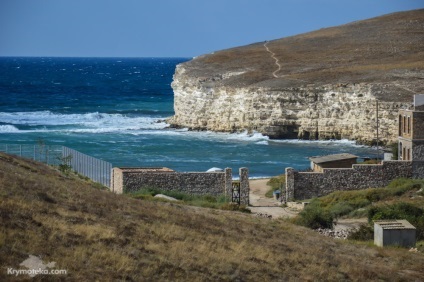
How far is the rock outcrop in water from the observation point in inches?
2881

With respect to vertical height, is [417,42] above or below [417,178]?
above

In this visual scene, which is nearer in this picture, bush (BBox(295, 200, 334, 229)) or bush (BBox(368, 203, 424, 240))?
bush (BBox(368, 203, 424, 240))

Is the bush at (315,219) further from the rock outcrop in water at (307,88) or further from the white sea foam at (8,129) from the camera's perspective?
the white sea foam at (8,129)

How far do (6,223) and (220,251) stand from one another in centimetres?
443

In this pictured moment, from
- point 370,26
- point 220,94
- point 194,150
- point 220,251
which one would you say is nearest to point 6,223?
point 220,251

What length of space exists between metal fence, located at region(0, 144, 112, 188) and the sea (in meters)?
3.22

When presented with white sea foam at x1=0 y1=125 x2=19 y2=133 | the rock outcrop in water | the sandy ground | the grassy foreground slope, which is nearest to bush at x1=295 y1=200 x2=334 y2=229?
the sandy ground

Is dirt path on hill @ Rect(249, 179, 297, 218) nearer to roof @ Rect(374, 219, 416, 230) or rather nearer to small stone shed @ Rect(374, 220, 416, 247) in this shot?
roof @ Rect(374, 219, 416, 230)

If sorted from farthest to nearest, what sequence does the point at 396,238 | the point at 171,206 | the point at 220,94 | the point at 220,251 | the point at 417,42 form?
the point at 417,42, the point at 220,94, the point at 171,206, the point at 396,238, the point at 220,251

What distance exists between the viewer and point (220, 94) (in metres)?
84.4

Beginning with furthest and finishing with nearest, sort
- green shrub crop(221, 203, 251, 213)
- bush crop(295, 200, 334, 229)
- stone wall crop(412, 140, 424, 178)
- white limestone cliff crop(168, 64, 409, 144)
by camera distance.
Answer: white limestone cliff crop(168, 64, 409, 144), stone wall crop(412, 140, 424, 178), green shrub crop(221, 203, 251, 213), bush crop(295, 200, 334, 229)

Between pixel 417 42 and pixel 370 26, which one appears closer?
pixel 417 42

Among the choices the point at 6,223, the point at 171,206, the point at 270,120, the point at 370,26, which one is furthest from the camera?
the point at 370,26

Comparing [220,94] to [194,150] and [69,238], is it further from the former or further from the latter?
[69,238]
